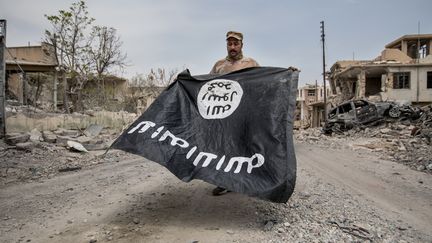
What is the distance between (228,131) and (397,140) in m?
11.1

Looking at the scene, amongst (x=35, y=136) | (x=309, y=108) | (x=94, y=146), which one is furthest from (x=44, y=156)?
(x=309, y=108)

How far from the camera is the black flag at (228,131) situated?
9.44 ft

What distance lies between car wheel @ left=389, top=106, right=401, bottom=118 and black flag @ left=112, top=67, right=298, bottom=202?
1519 centimetres

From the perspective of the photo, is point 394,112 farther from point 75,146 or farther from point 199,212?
point 199,212

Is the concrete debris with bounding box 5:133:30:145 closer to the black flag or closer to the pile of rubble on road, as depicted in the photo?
the black flag

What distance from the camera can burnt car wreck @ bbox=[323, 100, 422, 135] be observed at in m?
16.6

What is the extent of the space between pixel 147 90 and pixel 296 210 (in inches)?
1081

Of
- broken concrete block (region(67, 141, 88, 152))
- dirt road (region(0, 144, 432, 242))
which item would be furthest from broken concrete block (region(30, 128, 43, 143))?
dirt road (region(0, 144, 432, 242))

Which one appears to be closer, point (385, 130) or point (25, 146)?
point (25, 146)

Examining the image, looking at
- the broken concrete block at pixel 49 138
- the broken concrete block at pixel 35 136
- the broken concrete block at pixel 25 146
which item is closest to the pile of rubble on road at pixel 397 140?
the broken concrete block at pixel 25 146

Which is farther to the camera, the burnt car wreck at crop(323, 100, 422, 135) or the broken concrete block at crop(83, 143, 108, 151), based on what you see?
the burnt car wreck at crop(323, 100, 422, 135)

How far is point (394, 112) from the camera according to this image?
16641mm

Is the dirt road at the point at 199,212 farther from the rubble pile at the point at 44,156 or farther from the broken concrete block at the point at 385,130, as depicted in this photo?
the broken concrete block at the point at 385,130

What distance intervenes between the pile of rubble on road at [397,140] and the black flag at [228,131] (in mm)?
Answer: 4975
